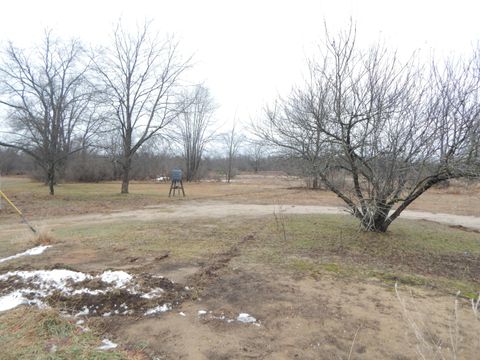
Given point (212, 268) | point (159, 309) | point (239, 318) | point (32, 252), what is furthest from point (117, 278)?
point (32, 252)

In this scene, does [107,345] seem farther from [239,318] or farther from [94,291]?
[239,318]

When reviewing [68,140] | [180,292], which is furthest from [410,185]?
[68,140]

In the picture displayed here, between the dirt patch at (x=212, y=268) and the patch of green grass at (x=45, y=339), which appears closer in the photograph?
the patch of green grass at (x=45, y=339)

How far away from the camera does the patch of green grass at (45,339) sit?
285 cm

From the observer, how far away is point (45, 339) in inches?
123

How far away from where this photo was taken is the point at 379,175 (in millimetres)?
7363

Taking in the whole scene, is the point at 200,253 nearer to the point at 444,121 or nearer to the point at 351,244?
the point at 351,244

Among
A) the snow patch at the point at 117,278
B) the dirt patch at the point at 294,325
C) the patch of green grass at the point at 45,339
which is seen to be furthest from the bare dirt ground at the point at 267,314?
the snow patch at the point at 117,278

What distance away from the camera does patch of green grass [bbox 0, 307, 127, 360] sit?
285 centimetres

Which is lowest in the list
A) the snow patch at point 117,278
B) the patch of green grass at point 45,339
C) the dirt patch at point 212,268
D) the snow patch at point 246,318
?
the patch of green grass at point 45,339

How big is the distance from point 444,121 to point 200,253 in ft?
17.9

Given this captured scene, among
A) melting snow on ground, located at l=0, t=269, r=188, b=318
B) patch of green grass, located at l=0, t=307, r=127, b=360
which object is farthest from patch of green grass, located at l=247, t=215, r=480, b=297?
patch of green grass, located at l=0, t=307, r=127, b=360

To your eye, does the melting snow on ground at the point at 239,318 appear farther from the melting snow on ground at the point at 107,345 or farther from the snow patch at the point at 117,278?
the snow patch at the point at 117,278

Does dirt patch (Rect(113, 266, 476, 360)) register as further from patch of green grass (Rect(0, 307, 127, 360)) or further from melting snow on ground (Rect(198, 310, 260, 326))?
patch of green grass (Rect(0, 307, 127, 360))
